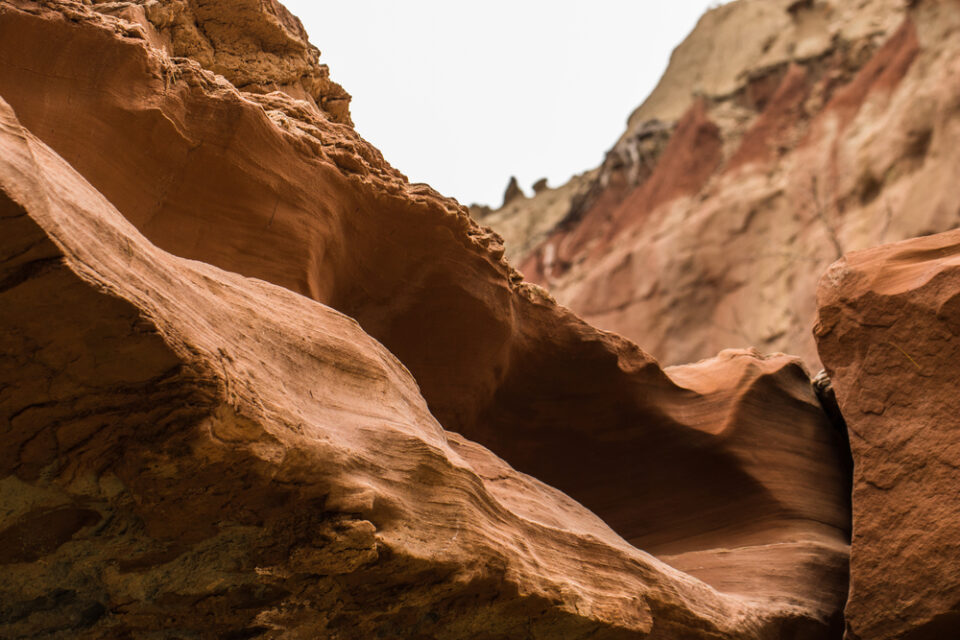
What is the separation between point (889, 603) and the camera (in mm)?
4922

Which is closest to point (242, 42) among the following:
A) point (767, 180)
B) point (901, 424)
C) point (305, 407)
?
point (305, 407)

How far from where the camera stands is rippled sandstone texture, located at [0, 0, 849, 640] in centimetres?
258

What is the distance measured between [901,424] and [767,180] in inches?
519

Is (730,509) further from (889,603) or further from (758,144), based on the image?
(758,144)

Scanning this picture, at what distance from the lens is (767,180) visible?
17.7 meters

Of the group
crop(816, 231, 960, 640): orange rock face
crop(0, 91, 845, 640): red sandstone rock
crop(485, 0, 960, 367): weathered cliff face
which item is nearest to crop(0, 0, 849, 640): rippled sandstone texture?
crop(0, 91, 845, 640): red sandstone rock

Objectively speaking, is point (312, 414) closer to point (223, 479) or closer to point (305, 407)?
point (305, 407)

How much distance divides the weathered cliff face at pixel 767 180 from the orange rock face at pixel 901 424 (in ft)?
26.4

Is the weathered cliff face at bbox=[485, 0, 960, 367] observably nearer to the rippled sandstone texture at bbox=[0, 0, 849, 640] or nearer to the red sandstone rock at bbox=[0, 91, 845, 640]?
A: the rippled sandstone texture at bbox=[0, 0, 849, 640]

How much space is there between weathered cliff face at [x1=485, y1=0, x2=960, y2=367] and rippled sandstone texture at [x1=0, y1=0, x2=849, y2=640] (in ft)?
25.4

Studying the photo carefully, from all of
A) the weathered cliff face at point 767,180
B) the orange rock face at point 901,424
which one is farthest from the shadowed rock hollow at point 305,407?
the weathered cliff face at point 767,180

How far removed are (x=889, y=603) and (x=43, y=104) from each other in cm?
471

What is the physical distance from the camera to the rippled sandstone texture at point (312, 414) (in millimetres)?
2582

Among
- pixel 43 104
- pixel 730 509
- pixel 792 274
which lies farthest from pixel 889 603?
pixel 792 274
